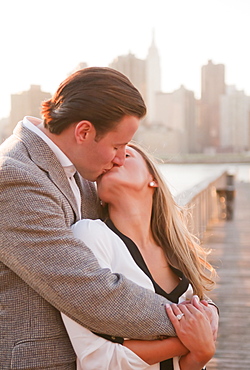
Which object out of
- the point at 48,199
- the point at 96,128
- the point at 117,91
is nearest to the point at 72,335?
the point at 48,199

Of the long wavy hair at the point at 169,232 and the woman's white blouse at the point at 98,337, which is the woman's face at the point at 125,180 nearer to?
the long wavy hair at the point at 169,232

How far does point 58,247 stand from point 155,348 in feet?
1.54

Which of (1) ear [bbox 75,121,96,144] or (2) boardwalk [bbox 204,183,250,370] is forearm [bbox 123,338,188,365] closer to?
(1) ear [bbox 75,121,96,144]

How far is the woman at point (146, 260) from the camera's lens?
5.93ft

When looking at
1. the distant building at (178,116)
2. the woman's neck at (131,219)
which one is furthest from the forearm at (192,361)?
the distant building at (178,116)

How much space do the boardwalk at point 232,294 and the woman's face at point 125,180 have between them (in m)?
1.89

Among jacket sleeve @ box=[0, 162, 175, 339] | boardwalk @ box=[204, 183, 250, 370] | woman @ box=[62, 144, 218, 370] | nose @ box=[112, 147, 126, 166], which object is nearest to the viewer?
jacket sleeve @ box=[0, 162, 175, 339]

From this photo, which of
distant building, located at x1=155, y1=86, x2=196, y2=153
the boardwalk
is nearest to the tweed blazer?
the boardwalk

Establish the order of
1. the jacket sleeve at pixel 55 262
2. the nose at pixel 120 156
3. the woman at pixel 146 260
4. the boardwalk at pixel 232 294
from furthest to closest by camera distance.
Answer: the boardwalk at pixel 232 294, the nose at pixel 120 156, the woman at pixel 146 260, the jacket sleeve at pixel 55 262

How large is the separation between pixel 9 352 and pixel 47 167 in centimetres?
60

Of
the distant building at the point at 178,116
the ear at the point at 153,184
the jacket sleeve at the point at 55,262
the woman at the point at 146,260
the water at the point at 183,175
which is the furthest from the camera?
the distant building at the point at 178,116

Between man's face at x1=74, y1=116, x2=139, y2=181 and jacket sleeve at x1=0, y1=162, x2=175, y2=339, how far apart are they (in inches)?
10.9

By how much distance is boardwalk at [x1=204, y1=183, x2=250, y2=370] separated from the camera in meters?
3.75

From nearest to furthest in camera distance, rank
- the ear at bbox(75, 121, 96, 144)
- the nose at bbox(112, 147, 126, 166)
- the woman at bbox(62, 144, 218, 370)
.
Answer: the woman at bbox(62, 144, 218, 370) → the ear at bbox(75, 121, 96, 144) → the nose at bbox(112, 147, 126, 166)
